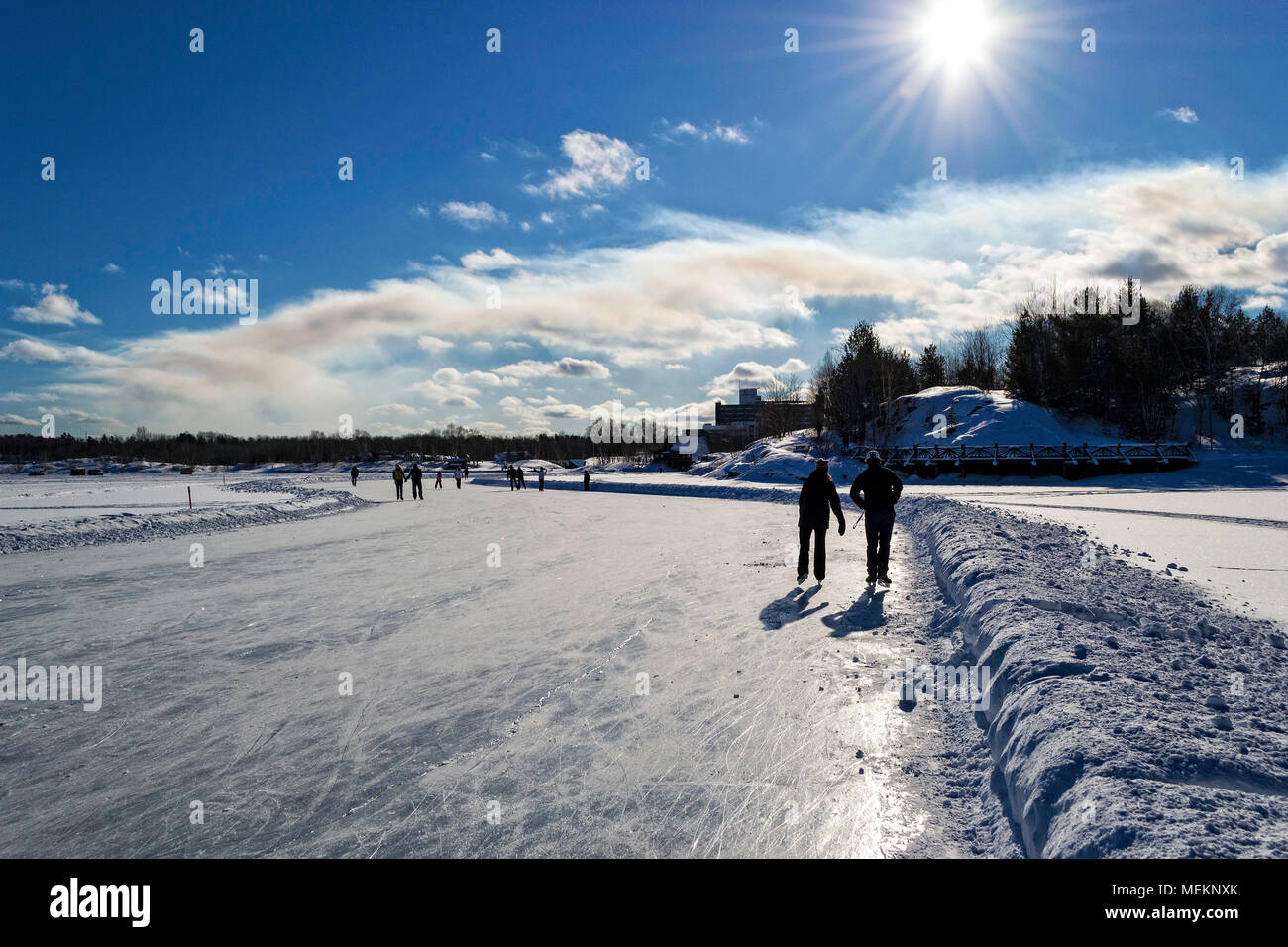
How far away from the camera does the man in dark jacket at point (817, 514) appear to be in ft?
28.5

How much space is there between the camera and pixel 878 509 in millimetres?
8570

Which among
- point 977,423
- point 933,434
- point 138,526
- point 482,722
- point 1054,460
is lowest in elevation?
point 482,722

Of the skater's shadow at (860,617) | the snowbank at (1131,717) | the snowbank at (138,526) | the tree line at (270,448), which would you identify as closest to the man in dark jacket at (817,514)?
the skater's shadow at (860,617)

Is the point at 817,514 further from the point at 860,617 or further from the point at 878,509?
the point at 860,617

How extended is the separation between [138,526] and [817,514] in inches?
668

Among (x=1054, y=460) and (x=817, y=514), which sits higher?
(x=1054, y=460)

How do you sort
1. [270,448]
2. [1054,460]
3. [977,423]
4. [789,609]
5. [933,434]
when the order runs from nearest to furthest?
[789,609], [1054,460], [977,423], [933,434], [270,448]

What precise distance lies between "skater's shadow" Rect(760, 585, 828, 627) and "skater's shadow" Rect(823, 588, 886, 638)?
0.31 metres

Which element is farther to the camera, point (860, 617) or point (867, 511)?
point (867, 511)

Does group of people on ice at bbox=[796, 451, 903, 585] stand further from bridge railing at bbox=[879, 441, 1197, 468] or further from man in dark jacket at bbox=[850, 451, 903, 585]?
bridge railing at bbox=[879, 441, 1197, 468]

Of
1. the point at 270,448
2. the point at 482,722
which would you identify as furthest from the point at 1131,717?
the point at 270,448

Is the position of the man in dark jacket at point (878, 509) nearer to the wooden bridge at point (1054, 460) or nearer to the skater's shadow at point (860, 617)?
the skater's shadow at point (860, 617)

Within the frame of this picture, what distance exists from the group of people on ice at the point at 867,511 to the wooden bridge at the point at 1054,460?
27.6 meters
